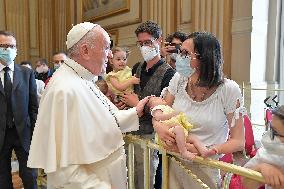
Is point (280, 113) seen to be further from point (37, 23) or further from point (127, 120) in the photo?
point (37, 23)

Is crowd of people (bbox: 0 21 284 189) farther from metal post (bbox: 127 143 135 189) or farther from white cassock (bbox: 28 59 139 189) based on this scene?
metal post (bbox: 127 143 135 189)

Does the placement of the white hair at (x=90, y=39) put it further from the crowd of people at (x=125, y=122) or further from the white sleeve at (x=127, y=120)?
the white sleeve at (x=127, y=120)

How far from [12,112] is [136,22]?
371cm

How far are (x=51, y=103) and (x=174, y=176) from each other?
826mm

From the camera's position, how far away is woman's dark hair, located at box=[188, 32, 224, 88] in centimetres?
183

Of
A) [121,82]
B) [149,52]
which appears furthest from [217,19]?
[121,82]

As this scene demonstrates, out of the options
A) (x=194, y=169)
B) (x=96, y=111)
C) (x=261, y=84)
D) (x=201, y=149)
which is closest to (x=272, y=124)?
(x=201, y=149)

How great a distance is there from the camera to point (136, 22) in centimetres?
627

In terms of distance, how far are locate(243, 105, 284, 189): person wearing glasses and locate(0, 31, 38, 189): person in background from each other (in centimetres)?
254

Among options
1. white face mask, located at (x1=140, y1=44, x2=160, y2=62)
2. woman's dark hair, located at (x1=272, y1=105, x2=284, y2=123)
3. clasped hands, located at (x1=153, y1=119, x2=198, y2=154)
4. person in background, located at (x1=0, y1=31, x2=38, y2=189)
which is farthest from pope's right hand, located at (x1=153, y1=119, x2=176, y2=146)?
person in background, located at (x1=0, y1=31, x2=38, y2=189)

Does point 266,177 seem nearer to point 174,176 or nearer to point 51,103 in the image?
point 174,176

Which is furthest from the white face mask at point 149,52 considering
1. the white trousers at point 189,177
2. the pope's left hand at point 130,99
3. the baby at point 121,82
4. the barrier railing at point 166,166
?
the white trousers at point 189,177

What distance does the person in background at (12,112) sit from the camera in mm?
3174

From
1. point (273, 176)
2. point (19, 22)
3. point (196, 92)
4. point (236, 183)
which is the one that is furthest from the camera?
point (19, 22)
